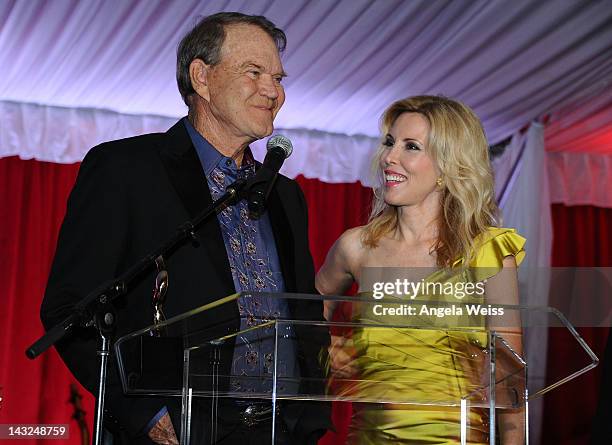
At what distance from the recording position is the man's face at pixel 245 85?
2420 mm

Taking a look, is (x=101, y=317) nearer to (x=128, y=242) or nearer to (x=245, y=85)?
(x=128, y=242)

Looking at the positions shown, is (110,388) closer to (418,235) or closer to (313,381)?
(313,381)

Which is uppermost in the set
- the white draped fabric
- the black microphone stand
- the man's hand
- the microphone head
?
the white draped fabric

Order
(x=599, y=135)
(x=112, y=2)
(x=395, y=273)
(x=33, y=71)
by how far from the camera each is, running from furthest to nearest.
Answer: (x=599, y=135) → (x=33, y=71) → (x=112, y=2) → (x=395, y=273)

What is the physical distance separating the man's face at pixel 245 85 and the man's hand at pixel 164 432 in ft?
2.89

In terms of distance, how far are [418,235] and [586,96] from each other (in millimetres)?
3369

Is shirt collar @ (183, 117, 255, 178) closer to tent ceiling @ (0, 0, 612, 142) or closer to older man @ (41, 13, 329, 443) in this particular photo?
older man @ (41, 13, 329, 443)

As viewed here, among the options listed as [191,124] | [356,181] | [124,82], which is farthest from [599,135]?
[191,124]

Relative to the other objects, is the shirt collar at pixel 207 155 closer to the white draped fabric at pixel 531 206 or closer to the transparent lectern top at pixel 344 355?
the transparent lectern top at pixel 344 355

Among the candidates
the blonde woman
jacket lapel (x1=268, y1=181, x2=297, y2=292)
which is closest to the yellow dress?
jacket lapel (x1=268, y1=181, x2=297, y2=292)

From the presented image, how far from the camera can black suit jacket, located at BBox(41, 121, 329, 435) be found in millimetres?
1989

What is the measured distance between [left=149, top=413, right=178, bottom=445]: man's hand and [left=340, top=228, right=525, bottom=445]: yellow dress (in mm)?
387

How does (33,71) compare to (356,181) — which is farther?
(356,181)

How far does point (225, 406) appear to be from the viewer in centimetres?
160
